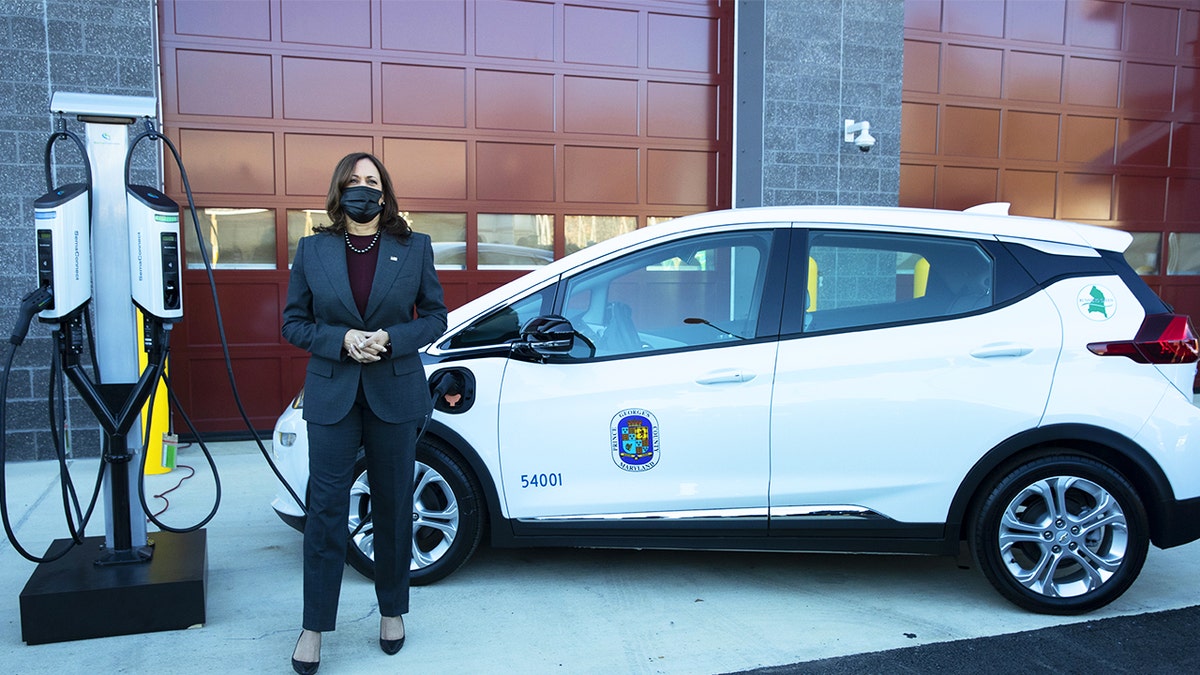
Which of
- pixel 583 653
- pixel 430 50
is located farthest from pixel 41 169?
pixel 583 653

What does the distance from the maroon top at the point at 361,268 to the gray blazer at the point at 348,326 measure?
1.1 inches

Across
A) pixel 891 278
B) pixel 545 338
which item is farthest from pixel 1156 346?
pixel 545 338

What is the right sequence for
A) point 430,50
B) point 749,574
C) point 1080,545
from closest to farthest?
1. point 1080,545
2. point 749,574
3. point 430,50

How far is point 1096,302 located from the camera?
3422 mm

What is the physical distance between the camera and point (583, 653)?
3.13 metres

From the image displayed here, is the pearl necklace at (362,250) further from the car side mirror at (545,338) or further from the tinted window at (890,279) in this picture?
the tinted window at (890,279)

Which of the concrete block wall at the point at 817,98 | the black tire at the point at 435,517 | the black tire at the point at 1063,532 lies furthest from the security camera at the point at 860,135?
the black tire at the point at 435,517

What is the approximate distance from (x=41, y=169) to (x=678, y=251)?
5.00 m

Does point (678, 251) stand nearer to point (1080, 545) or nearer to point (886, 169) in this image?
point (1080, 545)

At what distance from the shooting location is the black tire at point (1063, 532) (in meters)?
3.37

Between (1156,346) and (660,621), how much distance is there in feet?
7.43

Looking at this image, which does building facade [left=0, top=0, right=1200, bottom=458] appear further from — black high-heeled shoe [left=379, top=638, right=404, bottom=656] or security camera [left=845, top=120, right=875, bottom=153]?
black high-heeled shoe [left=379, top=638, right=404, bottom=656]

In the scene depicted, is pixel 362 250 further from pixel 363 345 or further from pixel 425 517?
pixel 425 517

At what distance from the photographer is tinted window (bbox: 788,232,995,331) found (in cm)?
349
